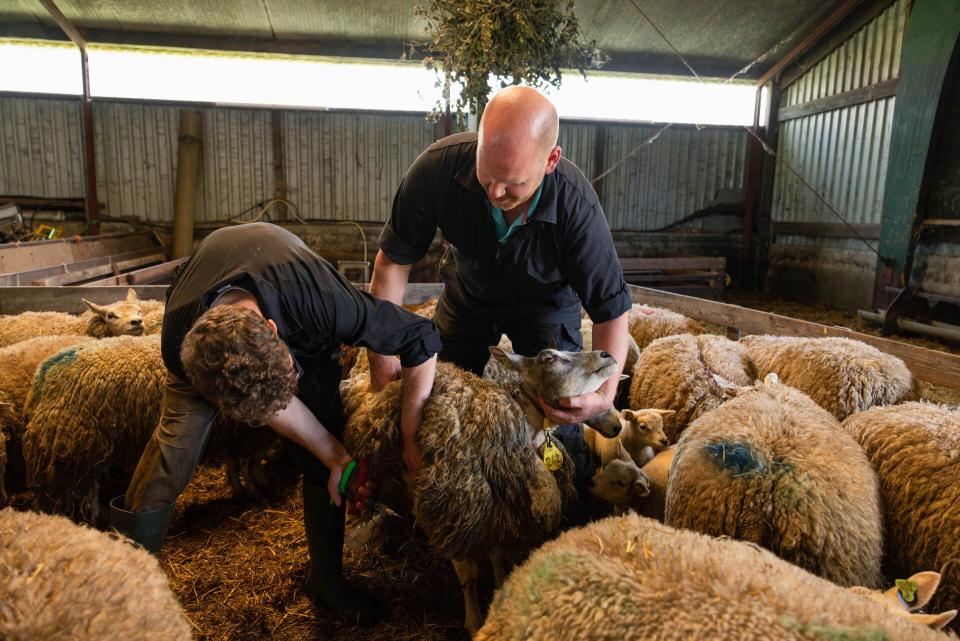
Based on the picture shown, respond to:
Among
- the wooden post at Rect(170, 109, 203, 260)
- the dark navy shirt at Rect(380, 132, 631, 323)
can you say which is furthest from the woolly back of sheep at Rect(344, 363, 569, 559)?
the wooden post at Rect(170, 109, 203, 260)

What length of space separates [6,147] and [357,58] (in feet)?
22.9

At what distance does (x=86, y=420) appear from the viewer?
296cm

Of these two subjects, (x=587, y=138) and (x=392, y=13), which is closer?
(x=392, y=13)

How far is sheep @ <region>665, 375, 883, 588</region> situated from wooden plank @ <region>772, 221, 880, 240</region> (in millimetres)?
8968

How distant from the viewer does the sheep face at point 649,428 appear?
11.0 feet

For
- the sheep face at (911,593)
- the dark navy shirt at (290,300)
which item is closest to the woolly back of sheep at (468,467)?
the dark navy shirt at (290,300)

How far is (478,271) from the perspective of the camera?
109 inches

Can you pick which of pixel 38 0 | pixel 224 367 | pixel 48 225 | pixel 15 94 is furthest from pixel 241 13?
pixel 224 367

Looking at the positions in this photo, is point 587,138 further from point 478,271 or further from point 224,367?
point 224,367

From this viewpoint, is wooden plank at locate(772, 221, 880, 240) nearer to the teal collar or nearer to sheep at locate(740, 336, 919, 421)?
sheep at locate(740, 336, 919, 421)

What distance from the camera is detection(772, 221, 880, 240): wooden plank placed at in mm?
9671

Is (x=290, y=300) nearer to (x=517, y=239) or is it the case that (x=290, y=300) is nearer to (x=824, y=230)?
(x=517, y=239)

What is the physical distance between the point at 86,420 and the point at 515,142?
2586mm

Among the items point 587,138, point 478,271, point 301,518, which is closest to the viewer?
point 478,271
